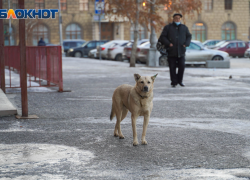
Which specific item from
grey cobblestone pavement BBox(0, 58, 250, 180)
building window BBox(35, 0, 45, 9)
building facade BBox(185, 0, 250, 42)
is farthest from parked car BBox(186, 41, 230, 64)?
building facade BBox(185, 0, 250, 42)

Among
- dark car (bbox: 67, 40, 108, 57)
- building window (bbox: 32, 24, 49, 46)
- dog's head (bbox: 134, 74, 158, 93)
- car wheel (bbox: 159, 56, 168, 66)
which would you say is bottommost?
car wheel (bbox: 159, 56, 168, 66)

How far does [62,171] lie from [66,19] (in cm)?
5319

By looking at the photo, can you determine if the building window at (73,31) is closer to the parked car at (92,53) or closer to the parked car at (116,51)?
the parked car at (92,53)

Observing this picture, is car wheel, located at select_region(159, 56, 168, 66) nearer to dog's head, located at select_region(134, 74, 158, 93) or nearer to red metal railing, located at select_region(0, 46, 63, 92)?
red metal railing, located at select_region(0, 46, 63, 92)

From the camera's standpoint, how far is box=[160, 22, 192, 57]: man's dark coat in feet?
40.7

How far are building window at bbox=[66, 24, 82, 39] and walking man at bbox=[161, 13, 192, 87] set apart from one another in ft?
147

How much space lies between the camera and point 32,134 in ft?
20.6

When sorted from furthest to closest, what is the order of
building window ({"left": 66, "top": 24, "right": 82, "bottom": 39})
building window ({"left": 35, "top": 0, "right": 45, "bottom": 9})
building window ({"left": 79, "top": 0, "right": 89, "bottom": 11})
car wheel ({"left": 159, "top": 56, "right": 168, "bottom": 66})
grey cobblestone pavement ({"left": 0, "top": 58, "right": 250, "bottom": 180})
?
building window ({"left": 79, "top": 0, "right": 89, "bottom": 11}) → building window ({"left": 66, "top": 24, "right": 82, "bottom": 39}) → building window ({"left": 35, "top": 0, "right": 45, "bottom": 9}) → car wheel ({"left": 159, "top": 56, "right": 168, "bottom": 66}) → grey cobblestone pavement ({"left": 0, "top": 58, "right": 250, "bottom": 180})

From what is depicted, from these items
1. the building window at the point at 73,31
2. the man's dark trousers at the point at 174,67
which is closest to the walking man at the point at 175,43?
the man's dark trousers at the point at 174,67

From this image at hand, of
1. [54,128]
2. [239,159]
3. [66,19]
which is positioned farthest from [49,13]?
[66,19]

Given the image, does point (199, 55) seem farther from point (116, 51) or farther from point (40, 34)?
point (40, 34)

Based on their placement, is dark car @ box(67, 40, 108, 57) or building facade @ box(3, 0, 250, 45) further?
building facade @ box(3, 0, 250, 45)

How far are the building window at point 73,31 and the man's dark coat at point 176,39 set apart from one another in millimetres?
44768

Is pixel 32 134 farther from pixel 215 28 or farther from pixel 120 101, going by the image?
pixel 215 28
